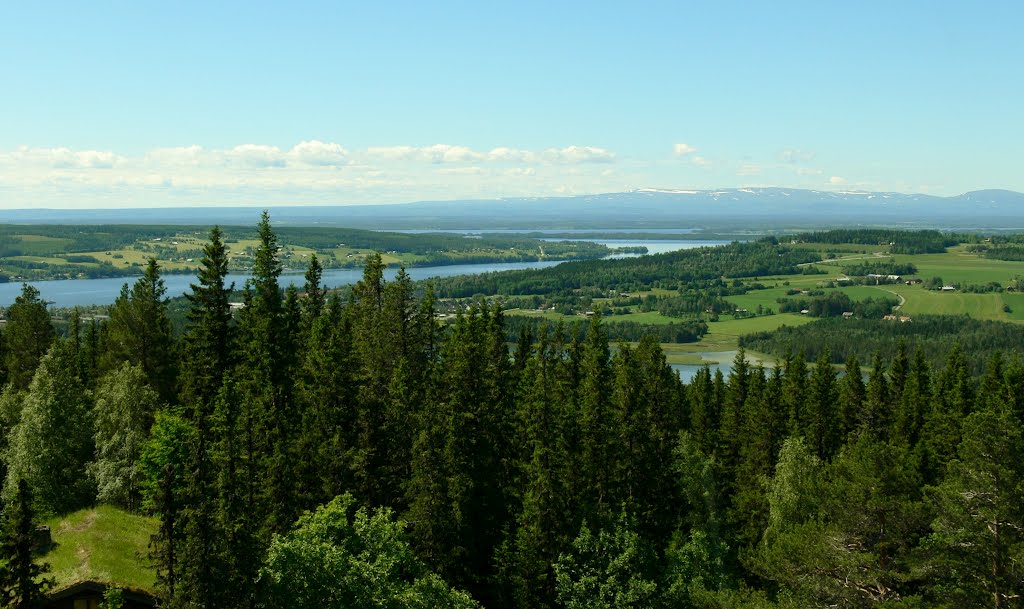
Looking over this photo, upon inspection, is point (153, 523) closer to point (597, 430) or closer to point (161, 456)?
point (161, 456)

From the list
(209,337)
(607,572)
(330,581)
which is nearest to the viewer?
(330,581)

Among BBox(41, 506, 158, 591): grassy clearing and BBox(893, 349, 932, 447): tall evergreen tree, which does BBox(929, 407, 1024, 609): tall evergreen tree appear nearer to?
BBox(893, 349, 932, 447): tall evergreen tree

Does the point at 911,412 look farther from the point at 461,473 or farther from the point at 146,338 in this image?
the point at 146,338

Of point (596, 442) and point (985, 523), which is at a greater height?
point (985, 523)

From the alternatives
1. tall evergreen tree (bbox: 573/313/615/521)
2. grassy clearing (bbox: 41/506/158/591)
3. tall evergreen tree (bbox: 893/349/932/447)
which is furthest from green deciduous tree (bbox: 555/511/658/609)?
tall evergreen tree (bbox: 893/349/932/447)

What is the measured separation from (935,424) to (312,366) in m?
44.4

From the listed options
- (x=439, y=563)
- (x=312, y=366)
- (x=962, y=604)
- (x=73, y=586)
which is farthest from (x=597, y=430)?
(x=73, y=586)

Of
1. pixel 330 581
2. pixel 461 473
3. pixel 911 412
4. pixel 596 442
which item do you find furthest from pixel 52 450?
pixel 911 412

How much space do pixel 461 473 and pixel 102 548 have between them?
704 inches

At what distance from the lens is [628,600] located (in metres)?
38.4

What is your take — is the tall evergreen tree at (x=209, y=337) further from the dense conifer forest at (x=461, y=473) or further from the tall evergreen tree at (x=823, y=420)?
the tall evergreen tree at (x=823, y=420)

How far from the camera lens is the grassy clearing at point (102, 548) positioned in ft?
119

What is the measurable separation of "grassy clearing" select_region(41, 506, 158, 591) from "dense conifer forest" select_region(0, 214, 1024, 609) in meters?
1.30

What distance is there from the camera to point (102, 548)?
129 ft
